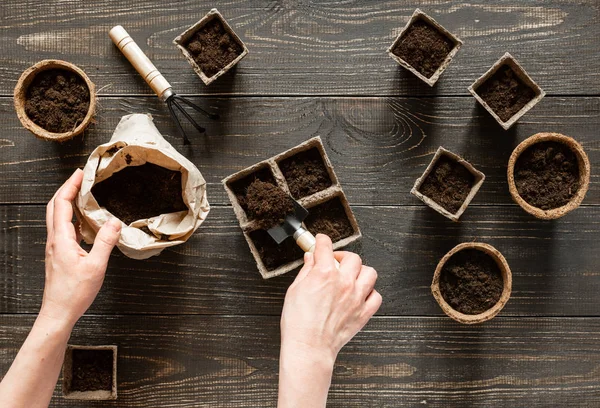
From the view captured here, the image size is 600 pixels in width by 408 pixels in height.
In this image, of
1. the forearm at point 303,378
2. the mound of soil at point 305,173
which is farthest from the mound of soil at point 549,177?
the forearm at point 303,378

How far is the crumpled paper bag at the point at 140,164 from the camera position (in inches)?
48.3

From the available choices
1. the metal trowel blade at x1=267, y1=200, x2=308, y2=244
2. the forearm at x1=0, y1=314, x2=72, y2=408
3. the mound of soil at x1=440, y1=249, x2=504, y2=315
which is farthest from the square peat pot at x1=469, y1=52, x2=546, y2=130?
the forearm at x1=0, y1=314, x2=72, y2=408

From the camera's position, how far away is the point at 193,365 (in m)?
1.46

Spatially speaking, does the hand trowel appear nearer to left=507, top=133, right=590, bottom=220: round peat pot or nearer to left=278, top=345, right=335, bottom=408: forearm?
left=278, top=345, right=335, bottom=408: forearm

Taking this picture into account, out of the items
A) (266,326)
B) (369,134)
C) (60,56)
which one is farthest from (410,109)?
(60,56)

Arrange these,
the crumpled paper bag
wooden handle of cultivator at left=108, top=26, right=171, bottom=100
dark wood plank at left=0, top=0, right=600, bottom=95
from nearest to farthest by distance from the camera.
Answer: the crumpled paper bag → wooden handle of cultivator at left=108, top=26, right=171, bottom=100 → dark wood plank at left=0, top=0, right=600, bottom=95

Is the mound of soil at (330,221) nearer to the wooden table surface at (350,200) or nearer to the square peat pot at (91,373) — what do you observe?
the wooden table surface at (350,200)

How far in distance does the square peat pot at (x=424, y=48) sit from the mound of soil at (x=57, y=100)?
2.64ft

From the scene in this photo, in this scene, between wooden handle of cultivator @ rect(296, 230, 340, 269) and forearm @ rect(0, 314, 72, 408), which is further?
wooden handle of cultivator @ rect(296, 230, 340, 269)

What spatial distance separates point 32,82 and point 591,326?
164 centimetres

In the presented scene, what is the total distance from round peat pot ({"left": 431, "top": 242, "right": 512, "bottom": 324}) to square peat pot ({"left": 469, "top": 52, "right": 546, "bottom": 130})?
33 cm

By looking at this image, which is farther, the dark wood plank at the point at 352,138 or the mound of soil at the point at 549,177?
the dark wood plank at the point at 352,138

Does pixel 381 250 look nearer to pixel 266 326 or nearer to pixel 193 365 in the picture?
pixel 266 326

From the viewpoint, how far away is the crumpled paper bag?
1228 millimetres
